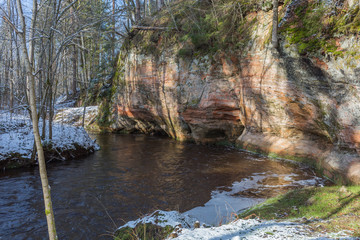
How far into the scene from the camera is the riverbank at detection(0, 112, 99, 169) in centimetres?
848

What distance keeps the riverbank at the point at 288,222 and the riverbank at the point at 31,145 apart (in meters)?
6.41

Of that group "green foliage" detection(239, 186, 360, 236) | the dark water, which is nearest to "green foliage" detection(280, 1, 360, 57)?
the dark water

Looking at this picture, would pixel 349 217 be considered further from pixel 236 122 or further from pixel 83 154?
pixel 83 154

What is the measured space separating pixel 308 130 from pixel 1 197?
951cm

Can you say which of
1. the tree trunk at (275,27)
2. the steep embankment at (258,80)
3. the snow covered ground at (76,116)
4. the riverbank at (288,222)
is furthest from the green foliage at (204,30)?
the snow covered ground at (76,116)

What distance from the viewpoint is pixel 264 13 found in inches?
390

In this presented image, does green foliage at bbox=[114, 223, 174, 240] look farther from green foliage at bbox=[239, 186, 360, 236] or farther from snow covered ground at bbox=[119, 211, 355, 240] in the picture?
green foliage at bbox=[239, 186, 360, 236]

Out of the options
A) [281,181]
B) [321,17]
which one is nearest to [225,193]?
[281,181]

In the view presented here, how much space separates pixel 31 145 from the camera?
9.16 metres

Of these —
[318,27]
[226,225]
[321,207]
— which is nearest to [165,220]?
[226,225]

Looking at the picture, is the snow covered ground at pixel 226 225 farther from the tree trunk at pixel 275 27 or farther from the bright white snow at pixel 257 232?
the tree trunk at pixel 275 27

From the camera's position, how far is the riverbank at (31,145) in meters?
8.48

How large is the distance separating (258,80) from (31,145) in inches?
371

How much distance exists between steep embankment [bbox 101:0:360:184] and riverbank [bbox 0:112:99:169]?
5.44 metres
